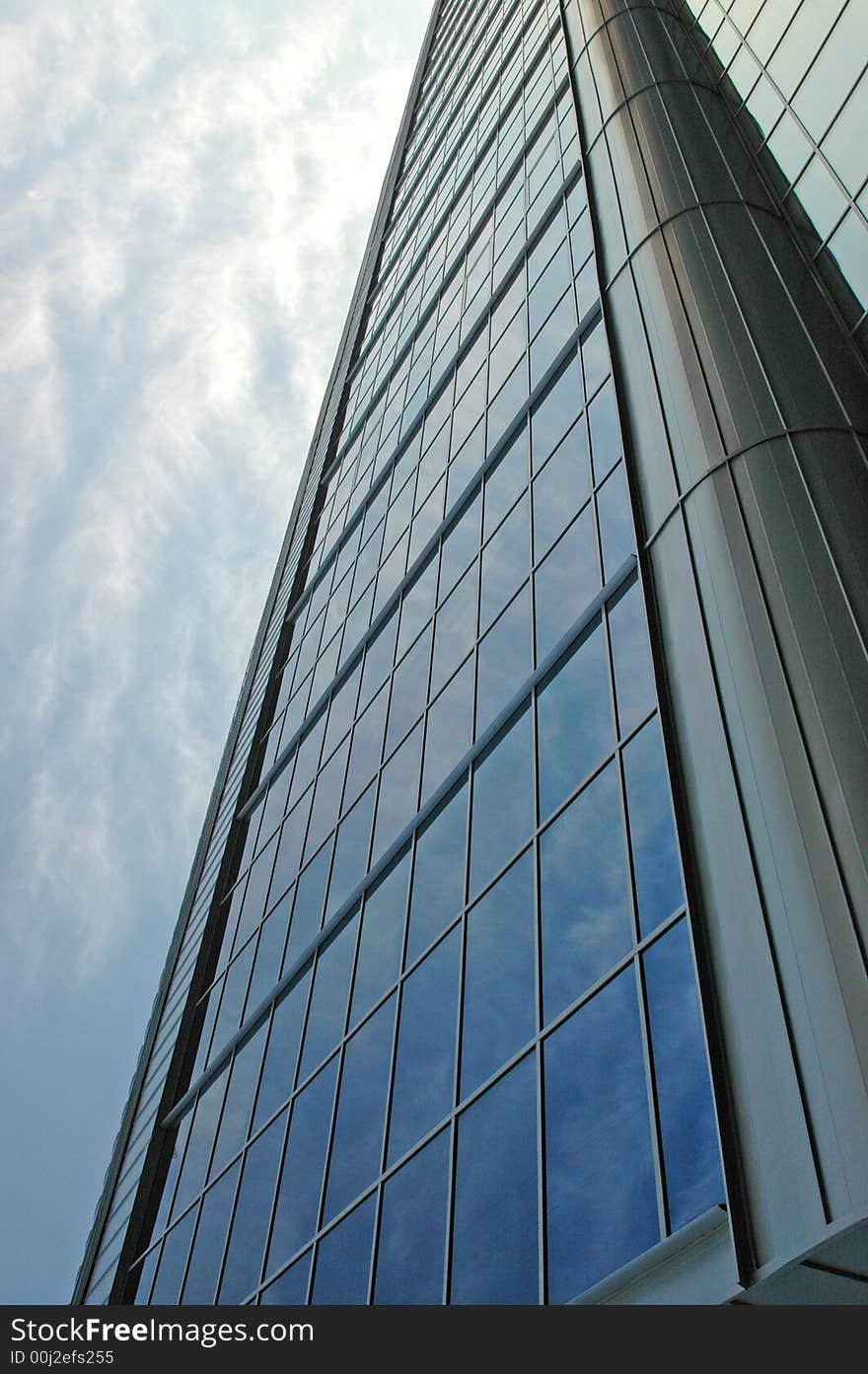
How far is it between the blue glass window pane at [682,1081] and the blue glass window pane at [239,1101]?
8.86 m

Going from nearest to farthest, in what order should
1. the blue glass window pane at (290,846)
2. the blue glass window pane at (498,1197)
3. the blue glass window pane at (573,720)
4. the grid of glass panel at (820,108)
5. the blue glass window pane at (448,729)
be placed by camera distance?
the blue glass window pane at (498,1197) < the blue glass window pane at (573,720) < the grid of glass panel at (820,108) < the blue glass window pane at (448,729) < the blue glass window pane at (290,846)

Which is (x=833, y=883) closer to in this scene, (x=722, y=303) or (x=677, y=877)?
(x=677, y=877)

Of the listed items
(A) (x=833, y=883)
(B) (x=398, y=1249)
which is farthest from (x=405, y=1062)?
(A) (x=833, y=883)

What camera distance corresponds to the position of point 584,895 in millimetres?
9648

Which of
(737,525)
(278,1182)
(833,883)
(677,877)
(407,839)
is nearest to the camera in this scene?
(833,883)

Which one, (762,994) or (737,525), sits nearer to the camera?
(762,994)

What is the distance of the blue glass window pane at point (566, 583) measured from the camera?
12.4m

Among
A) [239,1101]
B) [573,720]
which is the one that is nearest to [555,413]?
[573,720]

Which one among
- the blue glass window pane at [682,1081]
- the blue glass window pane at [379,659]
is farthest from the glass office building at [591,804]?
the blue glass window pane at [379,659]

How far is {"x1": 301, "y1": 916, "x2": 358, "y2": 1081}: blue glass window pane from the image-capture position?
13719 millimetres

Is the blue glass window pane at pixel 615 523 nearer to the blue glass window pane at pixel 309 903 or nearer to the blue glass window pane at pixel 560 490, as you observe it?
the blue glass window pane at pixel 560 490

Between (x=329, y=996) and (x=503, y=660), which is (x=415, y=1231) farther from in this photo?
(x=503, y=660)
